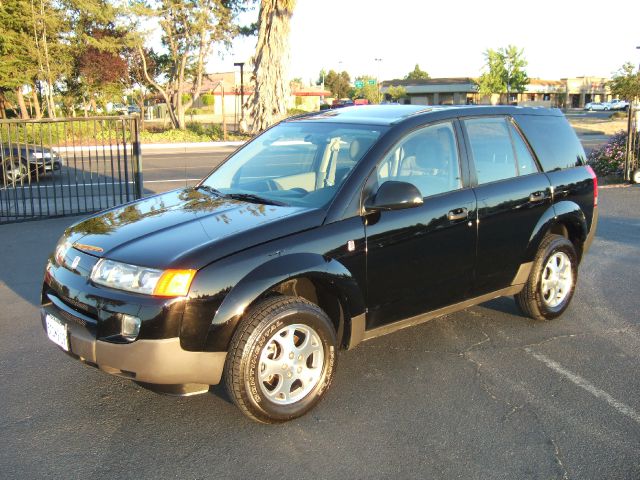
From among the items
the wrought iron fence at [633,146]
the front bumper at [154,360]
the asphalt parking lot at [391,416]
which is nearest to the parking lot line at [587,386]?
the asphalt parking lot at [391,416]

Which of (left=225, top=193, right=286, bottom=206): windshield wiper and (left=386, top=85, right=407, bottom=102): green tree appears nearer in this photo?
(left=225, top=193, right=286, bottom=206): windshield wiper

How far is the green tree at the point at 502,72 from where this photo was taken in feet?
211

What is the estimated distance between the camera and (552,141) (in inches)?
215

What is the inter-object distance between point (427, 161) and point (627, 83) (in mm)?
35689

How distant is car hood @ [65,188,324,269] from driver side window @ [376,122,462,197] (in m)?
0.85

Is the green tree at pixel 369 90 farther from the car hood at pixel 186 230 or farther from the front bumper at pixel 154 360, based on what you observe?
the front bumper at pixel 154 360

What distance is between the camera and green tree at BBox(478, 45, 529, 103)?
64.3 meters

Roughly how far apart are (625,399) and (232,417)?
8.32 ft

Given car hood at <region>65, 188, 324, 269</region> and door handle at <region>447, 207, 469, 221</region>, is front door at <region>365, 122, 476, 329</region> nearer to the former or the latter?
door handle at <region>447, 207, 469, 221</region>

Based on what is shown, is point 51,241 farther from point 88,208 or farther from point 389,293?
point 389,293

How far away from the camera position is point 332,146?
4.54 m

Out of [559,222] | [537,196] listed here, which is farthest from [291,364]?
[559,222]

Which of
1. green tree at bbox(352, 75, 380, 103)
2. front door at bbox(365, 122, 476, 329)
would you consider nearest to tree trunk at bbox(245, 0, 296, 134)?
front door at bbox(365, 122, 476, 329)

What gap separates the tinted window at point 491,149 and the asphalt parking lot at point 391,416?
1.35 m
